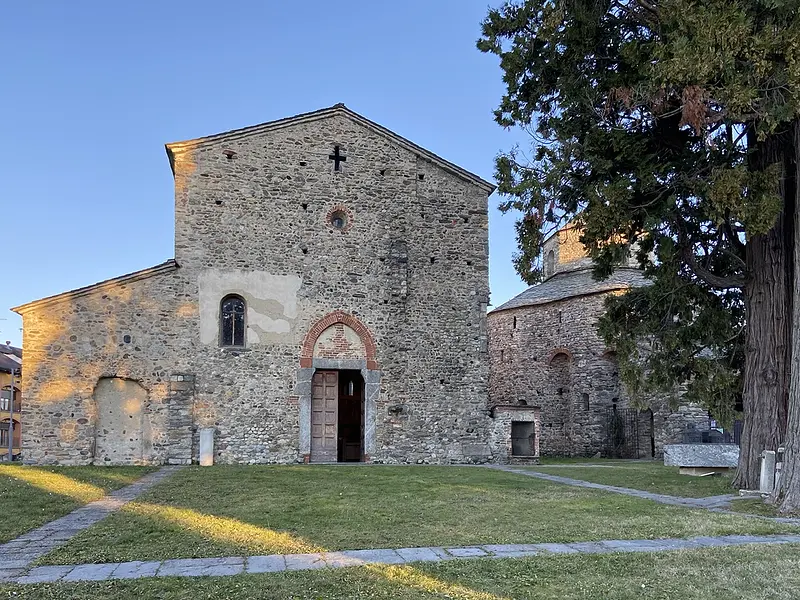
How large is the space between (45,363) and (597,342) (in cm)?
1771

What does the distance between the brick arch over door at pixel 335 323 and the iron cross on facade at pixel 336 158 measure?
3.94 m

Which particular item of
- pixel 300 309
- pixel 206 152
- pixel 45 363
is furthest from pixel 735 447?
pixel 45 363

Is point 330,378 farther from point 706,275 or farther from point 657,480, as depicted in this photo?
point 706,275

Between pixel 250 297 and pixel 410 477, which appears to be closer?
pixel 410 477

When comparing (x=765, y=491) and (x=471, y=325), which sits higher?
(x=471, y=325)

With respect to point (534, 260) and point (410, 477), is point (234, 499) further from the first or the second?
point (534, 260)

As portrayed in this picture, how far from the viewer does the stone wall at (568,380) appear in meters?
23.0

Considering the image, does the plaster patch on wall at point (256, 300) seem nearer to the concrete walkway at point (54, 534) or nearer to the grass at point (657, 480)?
the concrete walkway at point (54, 534)

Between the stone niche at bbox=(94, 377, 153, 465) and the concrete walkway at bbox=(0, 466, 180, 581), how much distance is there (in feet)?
16.2

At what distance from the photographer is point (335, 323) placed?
17047 millimetres

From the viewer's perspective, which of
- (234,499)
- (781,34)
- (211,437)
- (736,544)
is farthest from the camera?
(211,437)

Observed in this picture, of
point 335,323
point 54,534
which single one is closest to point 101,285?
point 335,323

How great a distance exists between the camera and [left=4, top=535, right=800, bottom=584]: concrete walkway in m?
5.26

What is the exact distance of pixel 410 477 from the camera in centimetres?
1310
